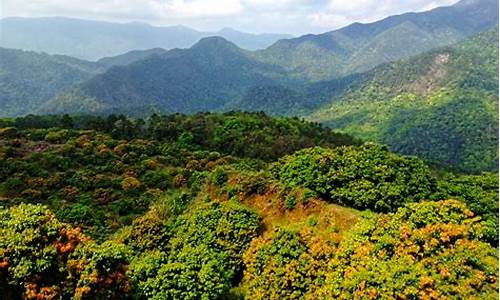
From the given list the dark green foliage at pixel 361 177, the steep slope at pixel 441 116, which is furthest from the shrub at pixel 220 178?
the steep slope at pixel 441 116

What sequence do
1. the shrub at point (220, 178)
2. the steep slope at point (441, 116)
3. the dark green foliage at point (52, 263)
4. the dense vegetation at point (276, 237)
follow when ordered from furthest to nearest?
the steep slope at point (441, 116) < the shrub at point (220, 178) < the dark green foliage at point (52, 263) < the dense vegetation at point (276, 237)

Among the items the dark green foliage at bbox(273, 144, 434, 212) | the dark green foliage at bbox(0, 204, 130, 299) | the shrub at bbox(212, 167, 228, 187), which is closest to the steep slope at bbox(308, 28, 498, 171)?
the dark green foliage at bbox(273, 144, 434, 212)

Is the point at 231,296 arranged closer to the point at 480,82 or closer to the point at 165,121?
the point at 165,121

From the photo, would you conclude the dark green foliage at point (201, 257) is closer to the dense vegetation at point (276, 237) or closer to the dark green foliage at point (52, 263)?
the dense vegetation at point (276, 237)

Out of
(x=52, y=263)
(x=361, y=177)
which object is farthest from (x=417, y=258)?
(x=52, y=263)

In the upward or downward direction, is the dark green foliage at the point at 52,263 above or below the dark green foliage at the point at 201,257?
above

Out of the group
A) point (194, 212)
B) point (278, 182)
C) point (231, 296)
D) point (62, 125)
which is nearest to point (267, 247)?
point (231, 296)

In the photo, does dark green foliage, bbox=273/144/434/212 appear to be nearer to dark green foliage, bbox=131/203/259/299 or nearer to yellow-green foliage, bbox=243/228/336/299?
dark green foliage, bbox=131/203/259/299
